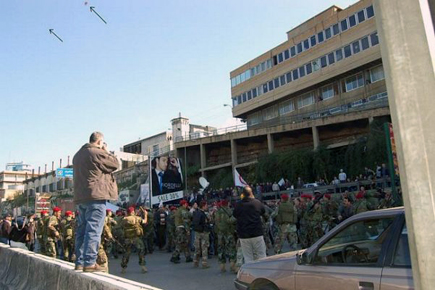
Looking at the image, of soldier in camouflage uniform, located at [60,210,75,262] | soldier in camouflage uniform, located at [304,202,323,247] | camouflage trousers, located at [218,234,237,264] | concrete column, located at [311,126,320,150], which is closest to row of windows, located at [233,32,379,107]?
concrete column, located at [311,126,320,150]

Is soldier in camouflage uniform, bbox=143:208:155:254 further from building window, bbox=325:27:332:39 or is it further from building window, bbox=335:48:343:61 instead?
building window, bbox=325:27:332:39

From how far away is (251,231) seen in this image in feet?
23.5

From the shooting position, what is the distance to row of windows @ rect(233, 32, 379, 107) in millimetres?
37169

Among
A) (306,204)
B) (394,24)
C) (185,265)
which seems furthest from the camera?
(306,204)

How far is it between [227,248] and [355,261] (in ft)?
20.7

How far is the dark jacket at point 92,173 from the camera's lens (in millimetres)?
4398

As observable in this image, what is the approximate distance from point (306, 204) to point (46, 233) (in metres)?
8.48

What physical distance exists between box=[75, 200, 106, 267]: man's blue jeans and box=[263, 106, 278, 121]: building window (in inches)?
1776

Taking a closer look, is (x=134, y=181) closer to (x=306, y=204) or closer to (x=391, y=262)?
(x=306, y=204)

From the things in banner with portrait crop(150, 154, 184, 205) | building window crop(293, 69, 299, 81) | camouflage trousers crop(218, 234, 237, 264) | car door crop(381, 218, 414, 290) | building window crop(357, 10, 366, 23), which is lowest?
camouflage trousers crop(218, 234, 237, 264)

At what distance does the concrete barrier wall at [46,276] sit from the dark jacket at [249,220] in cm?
340

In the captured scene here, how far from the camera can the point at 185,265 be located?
1096 centimetres

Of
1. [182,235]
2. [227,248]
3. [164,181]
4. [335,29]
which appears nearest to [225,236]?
[227,248]

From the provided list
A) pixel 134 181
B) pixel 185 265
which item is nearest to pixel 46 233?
pixel 185 265
